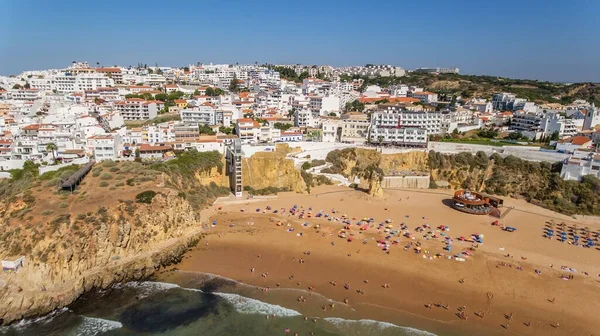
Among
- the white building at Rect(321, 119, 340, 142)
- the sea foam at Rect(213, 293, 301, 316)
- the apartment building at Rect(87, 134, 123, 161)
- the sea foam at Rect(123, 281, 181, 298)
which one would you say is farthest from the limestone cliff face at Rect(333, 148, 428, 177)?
the sea foam at Rect(123, 281, 181, 298)

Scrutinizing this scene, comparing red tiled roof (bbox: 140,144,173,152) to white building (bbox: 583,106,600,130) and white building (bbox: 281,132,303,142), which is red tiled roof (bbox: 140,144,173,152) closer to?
white building (bbox: 281,132,303,142)

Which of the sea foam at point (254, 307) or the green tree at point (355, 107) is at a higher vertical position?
the green tree at point (355, 107)

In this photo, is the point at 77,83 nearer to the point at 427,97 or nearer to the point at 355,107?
the point at 355,107

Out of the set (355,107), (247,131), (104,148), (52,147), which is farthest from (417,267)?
(355,107)

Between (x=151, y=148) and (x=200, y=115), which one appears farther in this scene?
(x=200, y=115)

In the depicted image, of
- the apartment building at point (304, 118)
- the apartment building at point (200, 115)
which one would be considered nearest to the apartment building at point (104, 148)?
the apartment building at point (200, 115)

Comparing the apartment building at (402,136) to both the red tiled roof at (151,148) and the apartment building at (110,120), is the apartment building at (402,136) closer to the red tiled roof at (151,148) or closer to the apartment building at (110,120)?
the red tiled roof at (151,148)
